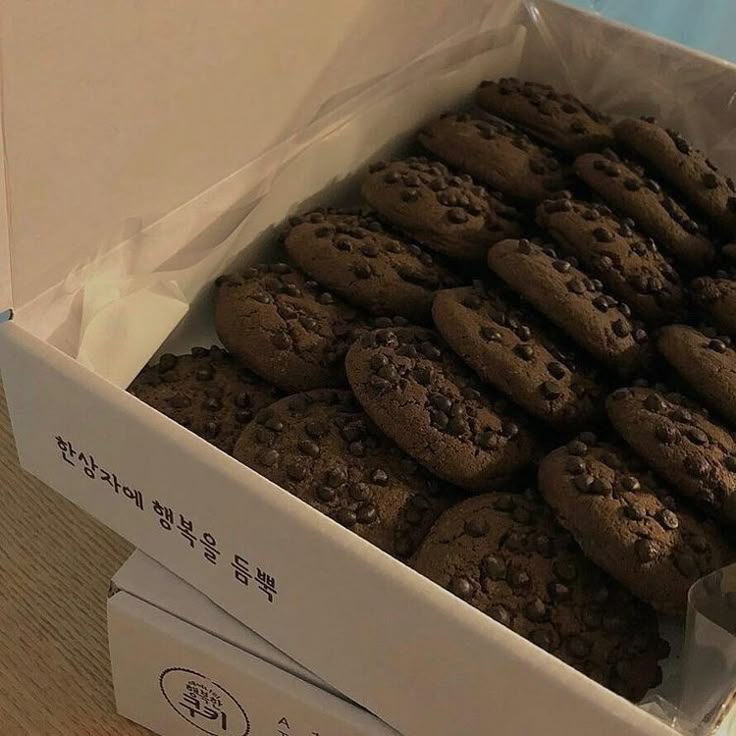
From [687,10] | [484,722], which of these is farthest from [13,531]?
[687,10]

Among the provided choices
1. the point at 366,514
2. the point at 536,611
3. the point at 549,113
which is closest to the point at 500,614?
the point at 536,611

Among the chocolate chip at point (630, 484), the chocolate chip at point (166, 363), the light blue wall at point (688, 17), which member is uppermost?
the light blue wall at point (688, 17)

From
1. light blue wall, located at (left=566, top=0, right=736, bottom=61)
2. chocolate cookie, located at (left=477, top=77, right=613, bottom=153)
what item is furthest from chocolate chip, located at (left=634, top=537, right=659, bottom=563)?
light blue wall, located at (left=566, top=0, right=736, bottom=61)

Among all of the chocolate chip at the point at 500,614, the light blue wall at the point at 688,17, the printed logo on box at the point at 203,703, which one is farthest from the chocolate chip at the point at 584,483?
the light blue wall at the point at 688,17

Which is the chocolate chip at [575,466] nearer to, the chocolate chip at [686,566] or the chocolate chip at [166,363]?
the chocolate chip at [686,566]

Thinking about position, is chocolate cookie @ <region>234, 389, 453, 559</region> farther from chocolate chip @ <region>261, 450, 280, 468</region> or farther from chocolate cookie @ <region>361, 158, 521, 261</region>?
chocolate cookie @ <region>361, 158, 521, 261</region>

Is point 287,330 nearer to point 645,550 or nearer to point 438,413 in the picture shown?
point 438,413

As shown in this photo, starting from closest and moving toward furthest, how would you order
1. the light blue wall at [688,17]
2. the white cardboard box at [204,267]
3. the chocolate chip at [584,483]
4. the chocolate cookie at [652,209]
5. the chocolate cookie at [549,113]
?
the white cardboard box at [204,267]
the chocolate chip at [584,483]
the chocolate cookie at [652,209]
the chocolate cookie at [549,113]
the light blue wall at [688,17]
